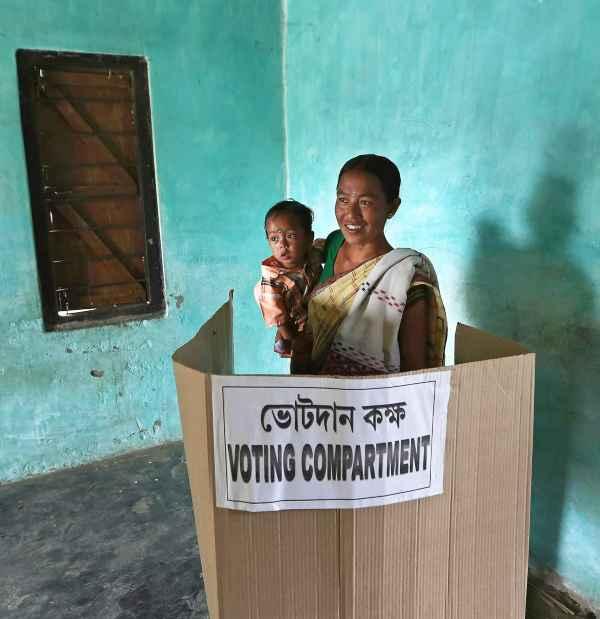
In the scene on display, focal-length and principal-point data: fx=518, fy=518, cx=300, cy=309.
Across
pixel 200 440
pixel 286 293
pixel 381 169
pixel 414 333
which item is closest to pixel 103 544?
pixel 286 293

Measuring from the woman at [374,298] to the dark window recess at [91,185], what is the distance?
144cm

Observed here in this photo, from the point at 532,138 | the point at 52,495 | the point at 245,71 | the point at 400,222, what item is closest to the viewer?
the point at 532,138

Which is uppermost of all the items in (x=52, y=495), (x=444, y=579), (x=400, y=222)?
(x=400, y=222)

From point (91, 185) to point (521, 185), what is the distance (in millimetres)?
1676

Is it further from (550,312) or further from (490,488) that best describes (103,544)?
(550,312)

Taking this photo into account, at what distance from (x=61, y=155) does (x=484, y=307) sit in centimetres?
173

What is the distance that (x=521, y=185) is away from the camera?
4.32 feet

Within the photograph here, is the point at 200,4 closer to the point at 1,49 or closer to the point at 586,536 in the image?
the point at 1,49

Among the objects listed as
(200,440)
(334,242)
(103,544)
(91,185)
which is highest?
(91,185)

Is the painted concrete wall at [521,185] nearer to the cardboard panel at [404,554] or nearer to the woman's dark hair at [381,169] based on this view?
the woman's dark hair at [381,169]

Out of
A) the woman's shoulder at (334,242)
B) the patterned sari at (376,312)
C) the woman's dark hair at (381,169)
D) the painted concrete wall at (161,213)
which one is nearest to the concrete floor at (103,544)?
the painted concrete wall at (161,213)

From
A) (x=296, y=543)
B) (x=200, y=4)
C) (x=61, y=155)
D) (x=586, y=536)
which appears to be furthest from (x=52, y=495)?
(x=200, y=4)

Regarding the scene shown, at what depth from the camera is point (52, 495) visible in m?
2.07

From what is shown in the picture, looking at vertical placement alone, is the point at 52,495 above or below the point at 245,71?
below
